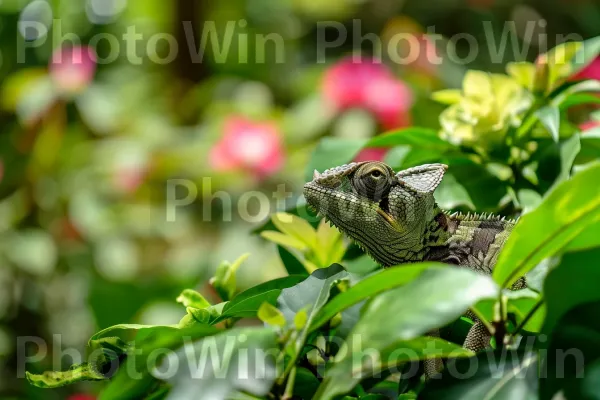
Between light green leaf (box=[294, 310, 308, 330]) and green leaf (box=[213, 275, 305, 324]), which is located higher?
light green leaf (box=[294, 310, 308, 330])

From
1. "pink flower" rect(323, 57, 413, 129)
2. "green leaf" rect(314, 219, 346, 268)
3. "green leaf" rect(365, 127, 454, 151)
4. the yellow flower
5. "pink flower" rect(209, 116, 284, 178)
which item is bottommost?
"pink flower" rect(209, 116, 284, 178)

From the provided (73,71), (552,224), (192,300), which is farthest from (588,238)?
(73,71)

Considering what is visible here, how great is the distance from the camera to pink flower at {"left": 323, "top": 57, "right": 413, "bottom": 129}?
2.06 m

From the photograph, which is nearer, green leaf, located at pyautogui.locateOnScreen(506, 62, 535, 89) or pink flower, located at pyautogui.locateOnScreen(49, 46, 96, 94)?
green leaf, located at pyautogui.locateOnScreen(506, 62, 535, 89)

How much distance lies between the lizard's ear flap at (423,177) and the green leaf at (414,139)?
1.8 inches

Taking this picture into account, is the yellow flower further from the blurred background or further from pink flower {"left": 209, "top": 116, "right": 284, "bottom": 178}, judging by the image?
pink flower {"left": 209, "top": 116, "right": 284, "bottom": 178}

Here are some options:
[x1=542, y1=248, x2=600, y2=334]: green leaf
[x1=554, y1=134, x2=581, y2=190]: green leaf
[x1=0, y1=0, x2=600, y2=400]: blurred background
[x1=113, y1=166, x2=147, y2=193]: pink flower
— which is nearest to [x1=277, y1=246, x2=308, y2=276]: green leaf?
[x1=554, y1=134, x2=581, y2=190]: green leaf

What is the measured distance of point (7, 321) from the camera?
202 cm

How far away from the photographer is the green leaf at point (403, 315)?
379 mm

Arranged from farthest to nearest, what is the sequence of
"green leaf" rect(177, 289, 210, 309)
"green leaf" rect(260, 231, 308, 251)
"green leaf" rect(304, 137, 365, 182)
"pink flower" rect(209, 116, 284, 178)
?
1. "pink flower" rect(209, 116, 284, 178)
2. "green leaf" rect(304, 137, 365, 182)
3. "green leaf" rect(260, 231, 308, 251)
4. "green leaf" rect(177, 289, 210, 309)

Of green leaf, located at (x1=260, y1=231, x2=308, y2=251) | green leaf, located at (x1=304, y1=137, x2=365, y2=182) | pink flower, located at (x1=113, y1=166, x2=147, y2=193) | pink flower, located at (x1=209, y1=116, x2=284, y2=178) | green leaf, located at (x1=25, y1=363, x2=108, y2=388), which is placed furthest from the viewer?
pink flower, located at (x1=113, y1=166, x2=147, y2=193)

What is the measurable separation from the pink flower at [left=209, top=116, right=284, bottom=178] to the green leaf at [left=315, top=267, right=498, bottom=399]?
1.56 metres

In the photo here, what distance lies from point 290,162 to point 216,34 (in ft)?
3.10

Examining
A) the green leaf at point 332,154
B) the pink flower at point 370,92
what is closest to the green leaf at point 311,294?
the green leaf at point 332,154
